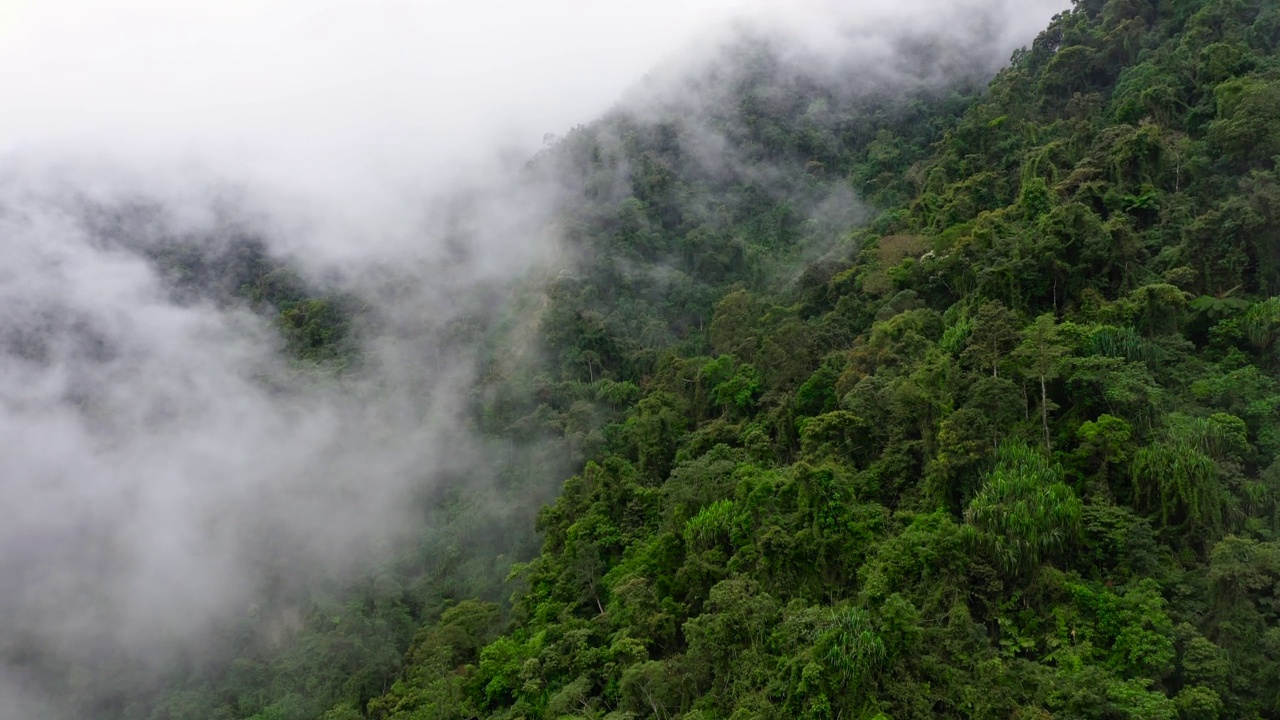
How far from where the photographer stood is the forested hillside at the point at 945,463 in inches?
590

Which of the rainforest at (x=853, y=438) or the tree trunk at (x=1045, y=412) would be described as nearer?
the rainforest at (x=853, y=438)

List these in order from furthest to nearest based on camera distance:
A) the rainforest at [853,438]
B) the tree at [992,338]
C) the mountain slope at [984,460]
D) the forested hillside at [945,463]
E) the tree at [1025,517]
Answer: the tree at [992,338] → the tree at [1025,517] → the rainforest at [853,438] → the forested hillside at [945,463] → the mountain slope at [984,460]

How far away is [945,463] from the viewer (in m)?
18.6

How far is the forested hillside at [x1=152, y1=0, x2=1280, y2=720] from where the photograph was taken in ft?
49.2

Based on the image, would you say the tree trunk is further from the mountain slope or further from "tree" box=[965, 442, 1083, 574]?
"tree" box=[965, 442, 1083, 574]

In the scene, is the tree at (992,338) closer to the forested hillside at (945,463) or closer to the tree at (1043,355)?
the forested hillside at (945,463)

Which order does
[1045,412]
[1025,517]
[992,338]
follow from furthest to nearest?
1. [992,338]
2. [1045,412]
3. [1025,517]

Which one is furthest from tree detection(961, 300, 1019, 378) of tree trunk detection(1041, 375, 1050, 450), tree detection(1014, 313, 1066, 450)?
tree trunk detection(1041, 375, 1050, 450)

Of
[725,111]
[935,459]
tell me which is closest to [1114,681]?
[935,459]

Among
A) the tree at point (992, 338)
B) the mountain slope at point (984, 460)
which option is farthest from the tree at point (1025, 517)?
the tree at point (992, 338)

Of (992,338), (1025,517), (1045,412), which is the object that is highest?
(992,338)

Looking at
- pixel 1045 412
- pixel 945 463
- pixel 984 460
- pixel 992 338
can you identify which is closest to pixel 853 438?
pixel 945 463

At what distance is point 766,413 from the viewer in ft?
93.5

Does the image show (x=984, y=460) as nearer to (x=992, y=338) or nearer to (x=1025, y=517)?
(x=1025, y=517)
